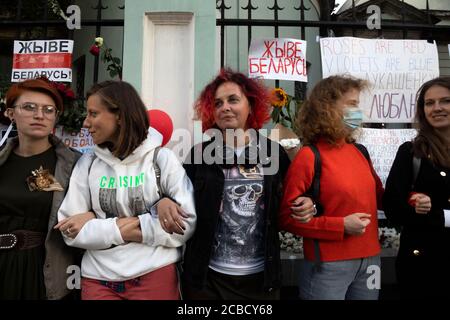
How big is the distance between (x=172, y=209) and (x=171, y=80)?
6.01ft

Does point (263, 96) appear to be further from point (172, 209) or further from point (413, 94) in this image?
point (413, 94)

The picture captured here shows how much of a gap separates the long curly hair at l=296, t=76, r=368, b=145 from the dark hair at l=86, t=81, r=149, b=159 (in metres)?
0.99

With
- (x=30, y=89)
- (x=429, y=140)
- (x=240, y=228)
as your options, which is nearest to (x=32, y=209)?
(x=30, y=89)

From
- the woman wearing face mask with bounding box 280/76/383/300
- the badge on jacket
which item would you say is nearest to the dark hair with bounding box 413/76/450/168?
the woman wearing face mask with bounding box 280/76/383/300

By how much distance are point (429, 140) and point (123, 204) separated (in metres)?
1.87

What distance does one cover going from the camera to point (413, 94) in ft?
13.6

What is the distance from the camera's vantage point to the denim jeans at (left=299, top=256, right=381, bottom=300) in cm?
208

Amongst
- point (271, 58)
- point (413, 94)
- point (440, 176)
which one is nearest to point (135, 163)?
point (440, 176)

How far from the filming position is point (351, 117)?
7.58 ft

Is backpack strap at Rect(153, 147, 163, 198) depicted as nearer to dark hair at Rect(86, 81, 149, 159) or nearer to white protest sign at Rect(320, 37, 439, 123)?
dark hair at Rect(86, 81, 149, 159)

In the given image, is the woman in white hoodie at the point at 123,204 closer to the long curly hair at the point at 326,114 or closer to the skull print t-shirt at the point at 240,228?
the skull print t-shirt at the point at 240,228

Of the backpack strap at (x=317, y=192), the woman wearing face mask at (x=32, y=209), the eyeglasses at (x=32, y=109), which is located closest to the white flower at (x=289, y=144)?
the backpack strap at (x=317, y=192)

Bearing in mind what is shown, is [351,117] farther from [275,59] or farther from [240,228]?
[275,59]
